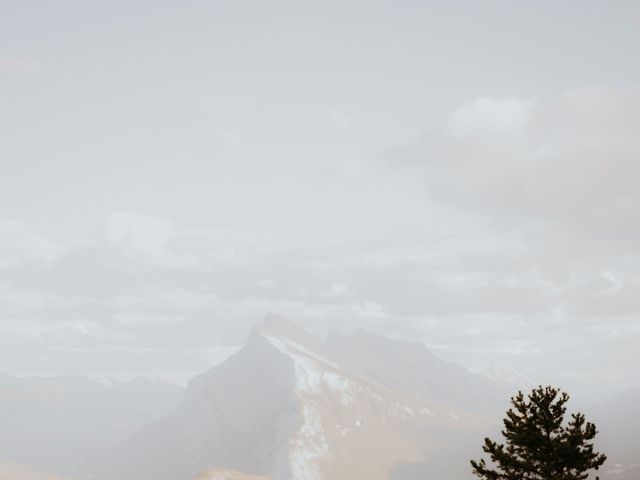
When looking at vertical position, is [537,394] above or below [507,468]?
above

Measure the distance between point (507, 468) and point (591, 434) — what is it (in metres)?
5.96

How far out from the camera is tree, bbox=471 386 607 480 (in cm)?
3519

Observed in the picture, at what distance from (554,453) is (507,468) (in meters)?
3.25

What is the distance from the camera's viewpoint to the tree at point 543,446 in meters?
35.2

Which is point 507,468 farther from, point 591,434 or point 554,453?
point 591,434

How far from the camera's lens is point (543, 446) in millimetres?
36000

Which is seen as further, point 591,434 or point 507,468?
point 507,468

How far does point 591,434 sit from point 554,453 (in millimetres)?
2757

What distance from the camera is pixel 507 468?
36.9 m

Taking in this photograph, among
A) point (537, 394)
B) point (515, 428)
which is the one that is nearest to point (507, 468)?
point (515, 428)

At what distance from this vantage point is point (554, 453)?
35688mm

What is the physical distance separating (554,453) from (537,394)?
3.73 m

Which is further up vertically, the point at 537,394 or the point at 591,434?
the point at 537,394

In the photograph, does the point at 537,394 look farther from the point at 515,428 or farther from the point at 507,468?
the point at 507,468
